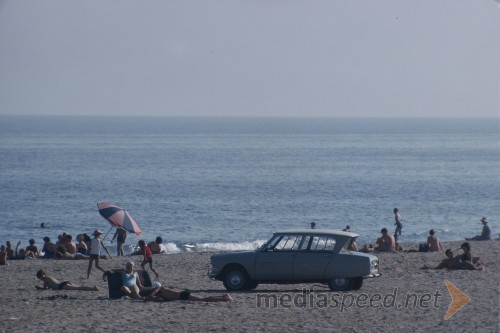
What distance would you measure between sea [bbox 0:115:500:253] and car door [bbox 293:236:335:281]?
2134 cm

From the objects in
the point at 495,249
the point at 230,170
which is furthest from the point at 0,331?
the point at 230,170

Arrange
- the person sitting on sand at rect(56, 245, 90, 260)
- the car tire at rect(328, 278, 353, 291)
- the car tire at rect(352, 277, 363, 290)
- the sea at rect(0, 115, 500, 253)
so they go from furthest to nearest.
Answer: the sea at rect(0, 115, 500, 253)
the person sitting on sand at rect(56, 245, 90, 260)
the car tire at rect(352, 277, 363, 290)
the car tire at rect(328, 278, 353, 291)

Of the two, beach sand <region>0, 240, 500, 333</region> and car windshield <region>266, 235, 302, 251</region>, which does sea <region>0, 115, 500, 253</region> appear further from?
car windshield <region>266, 235, 302, 251</region>

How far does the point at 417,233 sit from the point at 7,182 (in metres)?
49.9

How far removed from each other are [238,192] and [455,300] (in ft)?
196

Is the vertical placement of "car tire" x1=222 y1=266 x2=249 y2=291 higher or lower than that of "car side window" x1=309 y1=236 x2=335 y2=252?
lower

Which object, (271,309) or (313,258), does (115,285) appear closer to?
(271,309)

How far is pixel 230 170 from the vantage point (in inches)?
4092

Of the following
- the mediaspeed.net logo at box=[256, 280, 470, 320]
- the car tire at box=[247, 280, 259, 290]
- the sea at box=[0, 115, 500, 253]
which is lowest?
the sea at box=[0, 115, 500, 253]

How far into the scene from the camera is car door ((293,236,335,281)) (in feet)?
61.2

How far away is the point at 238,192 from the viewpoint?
77.9 metres

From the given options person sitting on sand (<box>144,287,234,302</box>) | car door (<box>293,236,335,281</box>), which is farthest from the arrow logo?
person sitting on sand (<box>144,287,234,302</box>)

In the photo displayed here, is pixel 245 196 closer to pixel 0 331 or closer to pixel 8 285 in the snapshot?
pixel 8 285

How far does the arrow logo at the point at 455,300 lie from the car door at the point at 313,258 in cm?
279
